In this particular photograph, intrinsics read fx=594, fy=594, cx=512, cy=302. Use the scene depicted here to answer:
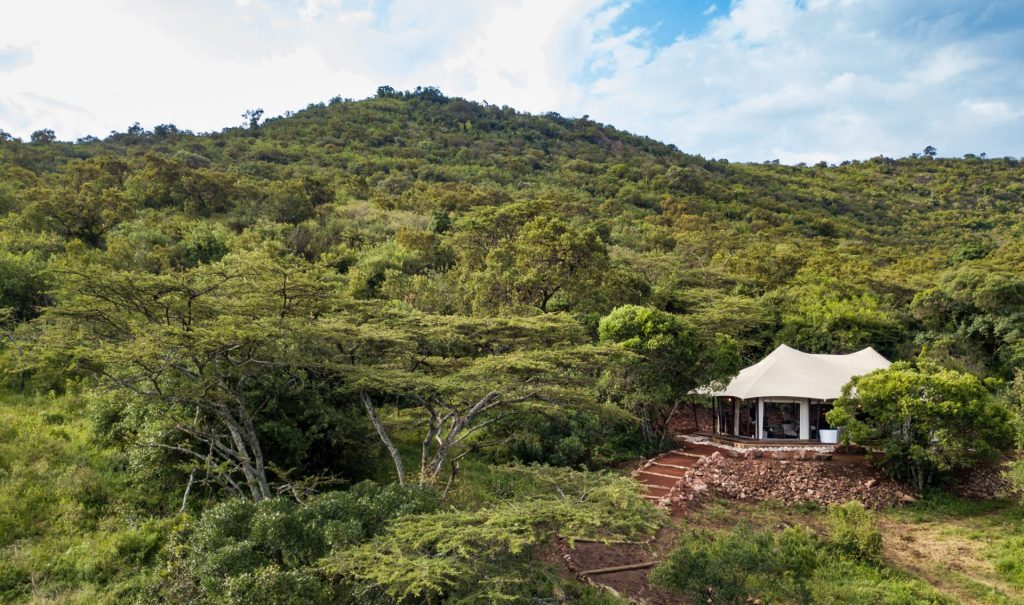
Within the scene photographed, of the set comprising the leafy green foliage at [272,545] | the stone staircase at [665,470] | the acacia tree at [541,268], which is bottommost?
the stone staircase at [665,470]

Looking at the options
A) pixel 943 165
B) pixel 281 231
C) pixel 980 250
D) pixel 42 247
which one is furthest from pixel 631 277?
pixel 943 165

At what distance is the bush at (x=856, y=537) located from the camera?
10.8 m

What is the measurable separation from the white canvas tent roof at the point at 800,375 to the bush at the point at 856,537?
19.3ft

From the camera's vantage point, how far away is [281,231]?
3048 cm

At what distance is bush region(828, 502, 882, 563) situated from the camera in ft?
35.4

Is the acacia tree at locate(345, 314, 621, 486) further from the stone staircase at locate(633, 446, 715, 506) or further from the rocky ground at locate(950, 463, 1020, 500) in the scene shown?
the rocky ground at locate(950, 463, 1020, 500)

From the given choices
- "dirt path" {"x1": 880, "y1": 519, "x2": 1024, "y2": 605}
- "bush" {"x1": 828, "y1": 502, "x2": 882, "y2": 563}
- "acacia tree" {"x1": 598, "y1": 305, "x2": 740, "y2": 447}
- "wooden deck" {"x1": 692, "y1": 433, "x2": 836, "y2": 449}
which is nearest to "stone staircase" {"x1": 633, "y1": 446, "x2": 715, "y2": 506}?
"wooden deck" {"x1": 692, "y1": 433, "x2": 836, "y2": 449}

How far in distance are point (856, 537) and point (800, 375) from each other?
766 centimetres

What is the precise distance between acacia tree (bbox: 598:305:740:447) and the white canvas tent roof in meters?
1.35

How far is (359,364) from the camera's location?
1139cm

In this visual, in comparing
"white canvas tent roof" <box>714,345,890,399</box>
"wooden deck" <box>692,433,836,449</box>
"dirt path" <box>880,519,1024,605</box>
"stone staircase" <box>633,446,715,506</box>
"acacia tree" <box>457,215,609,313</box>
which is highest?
"acacia tree" <box>457,215,609,313</box>

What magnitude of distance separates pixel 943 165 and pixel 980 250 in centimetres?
6057

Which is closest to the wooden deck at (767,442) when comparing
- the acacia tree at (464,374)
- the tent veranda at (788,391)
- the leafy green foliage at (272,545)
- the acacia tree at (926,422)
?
the tent veranda at (788,391)

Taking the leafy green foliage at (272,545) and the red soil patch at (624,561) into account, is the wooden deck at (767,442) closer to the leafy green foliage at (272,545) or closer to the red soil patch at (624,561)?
the red soil patch at (624,561)
